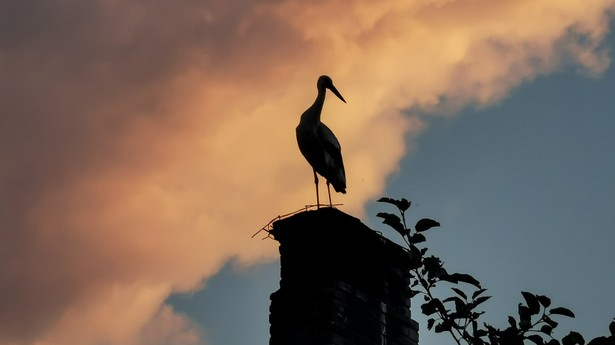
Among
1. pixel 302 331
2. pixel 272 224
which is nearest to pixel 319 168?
pixel 272 224

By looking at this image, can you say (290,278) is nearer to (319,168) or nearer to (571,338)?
(319,168)

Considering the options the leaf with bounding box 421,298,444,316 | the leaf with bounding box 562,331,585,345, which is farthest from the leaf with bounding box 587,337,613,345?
the leaf with bounding box 421,298,444,316

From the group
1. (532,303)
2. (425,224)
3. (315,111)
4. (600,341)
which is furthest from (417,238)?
(315,111)

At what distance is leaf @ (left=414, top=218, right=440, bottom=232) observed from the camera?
11.8 m

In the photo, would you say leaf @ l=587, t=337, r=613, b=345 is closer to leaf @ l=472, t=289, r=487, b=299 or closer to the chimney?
leaf @ l=472, t=289, r=487, b=299

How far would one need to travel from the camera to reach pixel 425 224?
11.8 m

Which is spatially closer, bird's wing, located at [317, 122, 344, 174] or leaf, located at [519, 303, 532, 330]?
leaf, located at [519, 303, 532, 330]

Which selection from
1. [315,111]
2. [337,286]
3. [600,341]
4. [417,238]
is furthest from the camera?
[315,111]

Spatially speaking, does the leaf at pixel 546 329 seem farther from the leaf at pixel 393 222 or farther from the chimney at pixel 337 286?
the chimney at pixel 337 286

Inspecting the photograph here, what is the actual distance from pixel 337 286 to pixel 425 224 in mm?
2269

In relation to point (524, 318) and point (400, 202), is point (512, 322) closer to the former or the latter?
point (524, 318)

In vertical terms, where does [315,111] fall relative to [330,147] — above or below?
above

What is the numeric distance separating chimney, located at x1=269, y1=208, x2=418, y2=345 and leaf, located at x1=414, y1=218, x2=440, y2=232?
205 cm

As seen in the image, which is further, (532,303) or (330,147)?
(330,147)
